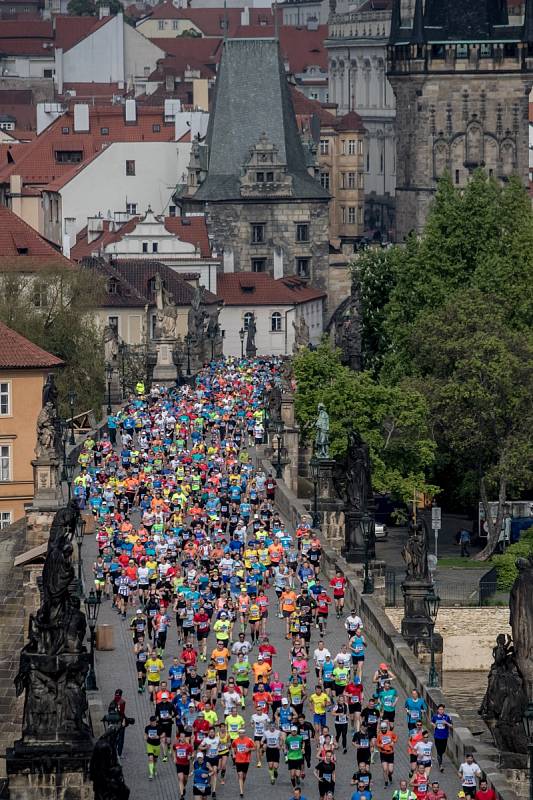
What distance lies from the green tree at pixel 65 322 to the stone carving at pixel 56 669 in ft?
191

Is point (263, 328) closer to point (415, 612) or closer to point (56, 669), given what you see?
point (415, 612)

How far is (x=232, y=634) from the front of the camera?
59844 millimetres

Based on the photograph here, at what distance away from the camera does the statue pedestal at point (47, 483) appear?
69125mm

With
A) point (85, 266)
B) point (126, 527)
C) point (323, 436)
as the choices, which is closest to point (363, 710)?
point (126, 527)

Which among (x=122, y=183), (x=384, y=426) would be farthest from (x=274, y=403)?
(x=122, y=183)

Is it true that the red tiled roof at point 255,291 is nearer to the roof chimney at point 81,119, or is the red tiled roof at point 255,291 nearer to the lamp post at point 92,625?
the roof chimney at point 81,119

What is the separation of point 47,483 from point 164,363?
47.8 meters

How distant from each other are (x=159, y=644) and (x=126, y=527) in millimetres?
11328

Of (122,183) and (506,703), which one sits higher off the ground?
(122,183)

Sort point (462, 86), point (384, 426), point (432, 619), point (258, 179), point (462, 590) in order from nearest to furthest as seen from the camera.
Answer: point (432, 619) → point (462, 590) → point (384, 426) → point (258, 179) → point (462, 86)

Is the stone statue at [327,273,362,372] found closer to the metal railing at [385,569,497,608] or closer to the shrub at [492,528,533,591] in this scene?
the shrub at [492,528,533,591]

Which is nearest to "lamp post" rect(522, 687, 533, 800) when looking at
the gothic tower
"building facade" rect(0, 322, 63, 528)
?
"building facade" rect(0, 322, 63, 528)

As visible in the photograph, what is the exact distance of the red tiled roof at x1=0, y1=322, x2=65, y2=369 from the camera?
96.2m

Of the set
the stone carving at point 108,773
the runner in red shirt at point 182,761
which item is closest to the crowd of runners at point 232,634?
the runner in red shirt at point 182,761
